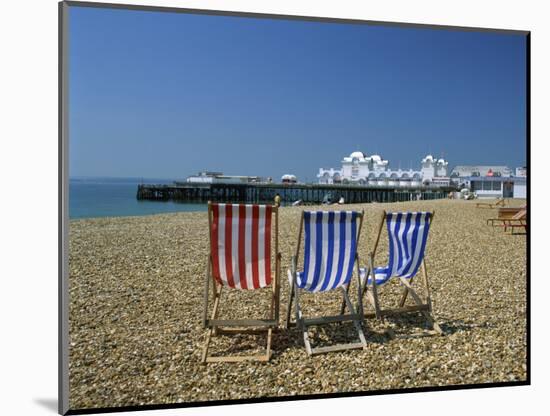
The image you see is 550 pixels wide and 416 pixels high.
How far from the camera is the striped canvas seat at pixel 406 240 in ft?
8.58

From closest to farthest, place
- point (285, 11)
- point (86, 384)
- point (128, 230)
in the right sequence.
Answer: point (86, 384)
point (285, 11)
point (128, 230)

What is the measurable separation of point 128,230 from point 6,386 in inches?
205

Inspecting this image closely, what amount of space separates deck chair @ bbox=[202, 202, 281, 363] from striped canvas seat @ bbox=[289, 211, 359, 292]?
0.69ft

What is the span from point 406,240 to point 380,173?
40883 mm

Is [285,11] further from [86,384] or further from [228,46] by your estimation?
[86,384]

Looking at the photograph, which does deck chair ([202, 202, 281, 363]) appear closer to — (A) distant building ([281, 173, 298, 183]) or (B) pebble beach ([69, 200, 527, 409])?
(B) pebble beach ([69, 200, 527, 409])

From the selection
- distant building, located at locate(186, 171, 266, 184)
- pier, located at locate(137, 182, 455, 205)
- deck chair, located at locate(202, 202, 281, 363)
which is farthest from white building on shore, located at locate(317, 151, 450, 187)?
deck chair, located at locate(202, 202, 281, 363)

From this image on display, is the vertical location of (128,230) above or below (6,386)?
above

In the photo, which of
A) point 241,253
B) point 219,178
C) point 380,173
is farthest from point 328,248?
point 380,173

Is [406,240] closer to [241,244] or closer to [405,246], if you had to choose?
[405,246]

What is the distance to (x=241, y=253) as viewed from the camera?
241 centimetres

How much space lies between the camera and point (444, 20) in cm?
280

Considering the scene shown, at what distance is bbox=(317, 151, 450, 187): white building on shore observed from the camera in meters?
39.2
